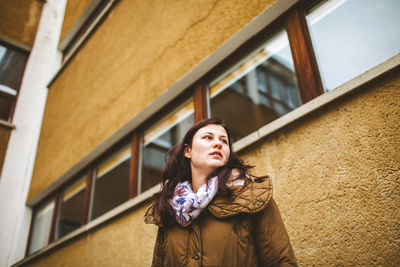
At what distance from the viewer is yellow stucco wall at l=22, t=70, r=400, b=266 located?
2.06 m

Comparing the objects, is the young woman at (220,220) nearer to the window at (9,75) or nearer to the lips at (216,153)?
the lips at (216,153)

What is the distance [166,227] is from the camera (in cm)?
221

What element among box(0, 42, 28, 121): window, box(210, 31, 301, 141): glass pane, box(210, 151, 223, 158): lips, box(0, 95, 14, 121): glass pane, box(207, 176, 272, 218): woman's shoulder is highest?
box(0, 42, 28, 121): window

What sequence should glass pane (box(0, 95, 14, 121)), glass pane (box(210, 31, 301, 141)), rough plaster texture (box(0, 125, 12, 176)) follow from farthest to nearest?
glass pane (box(0, 95, 14, 121)), rough plaster texture (box(0, 125, 12, 176)), glass pane (box(210, 31, 301, 141))

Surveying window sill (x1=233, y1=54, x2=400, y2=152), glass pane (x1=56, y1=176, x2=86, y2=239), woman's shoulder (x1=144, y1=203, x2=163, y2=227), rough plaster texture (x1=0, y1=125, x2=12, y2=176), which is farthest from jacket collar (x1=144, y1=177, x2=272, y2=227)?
rough plaster texture (x1=0, y1=125, x2=12, y2=176)

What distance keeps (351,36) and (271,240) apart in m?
2.07

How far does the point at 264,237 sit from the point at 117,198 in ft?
13.5

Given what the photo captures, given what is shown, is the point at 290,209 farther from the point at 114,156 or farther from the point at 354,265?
the point at 114,156

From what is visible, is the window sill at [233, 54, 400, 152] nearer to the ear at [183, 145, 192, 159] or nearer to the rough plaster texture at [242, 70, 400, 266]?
the rough plaster texture at [242, 70, 400, 266]

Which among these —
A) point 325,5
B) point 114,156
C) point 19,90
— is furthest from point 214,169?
point 19,90

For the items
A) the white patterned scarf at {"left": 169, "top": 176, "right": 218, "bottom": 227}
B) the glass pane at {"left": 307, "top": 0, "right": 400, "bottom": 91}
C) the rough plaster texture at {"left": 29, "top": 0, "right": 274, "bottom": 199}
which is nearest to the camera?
the white patterned scarf at {"left": 169, "top": 176, "right": 218, "bottom": 227}

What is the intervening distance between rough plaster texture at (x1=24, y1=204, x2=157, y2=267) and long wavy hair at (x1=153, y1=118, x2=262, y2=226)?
1.41 m

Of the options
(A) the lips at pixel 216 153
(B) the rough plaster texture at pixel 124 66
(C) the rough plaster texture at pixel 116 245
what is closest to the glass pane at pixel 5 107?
(B) the rough plaster texture at pixel 124 66

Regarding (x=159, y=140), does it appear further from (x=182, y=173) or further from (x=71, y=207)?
(x=71, y=207)
